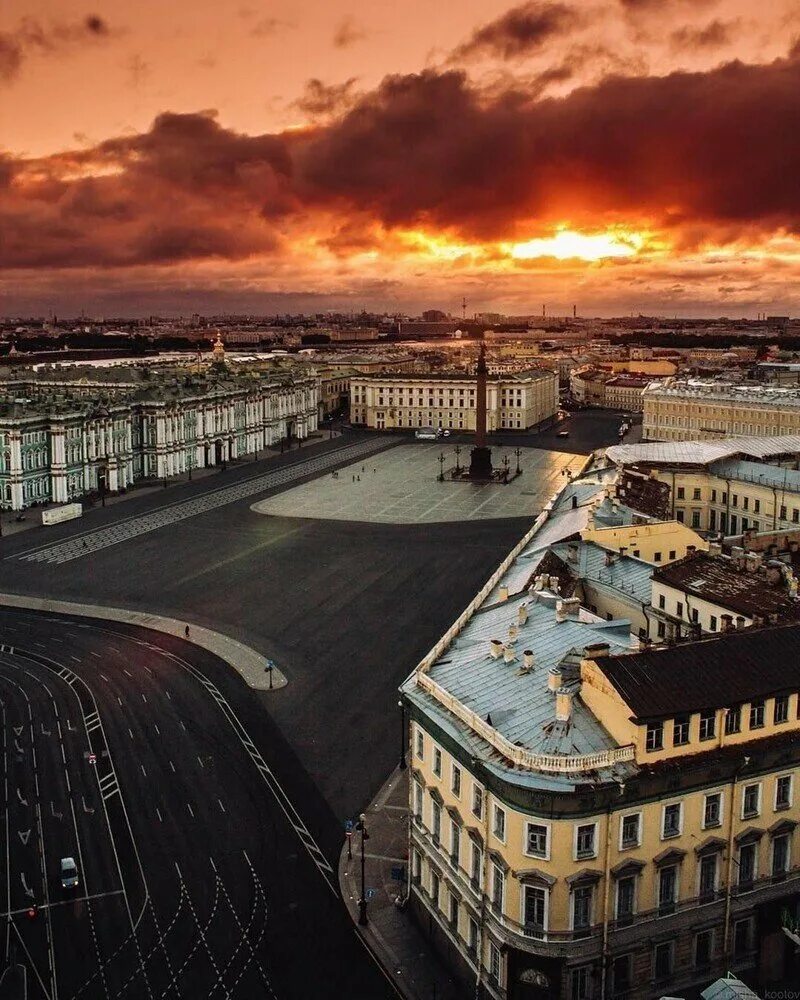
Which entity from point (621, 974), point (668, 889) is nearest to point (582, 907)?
point (621, 974)

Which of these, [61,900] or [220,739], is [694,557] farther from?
[61,900]

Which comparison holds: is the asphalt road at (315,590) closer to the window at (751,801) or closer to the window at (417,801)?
the window at (417,801)

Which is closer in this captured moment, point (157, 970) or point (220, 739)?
point (157, 970)

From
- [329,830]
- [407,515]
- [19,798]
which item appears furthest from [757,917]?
[407,515]

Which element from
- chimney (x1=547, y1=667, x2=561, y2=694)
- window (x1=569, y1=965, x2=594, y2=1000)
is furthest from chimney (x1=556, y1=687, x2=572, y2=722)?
window (x1=569, y1=965, x2=594, y2=1000)

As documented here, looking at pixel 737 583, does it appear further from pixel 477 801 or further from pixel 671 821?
pixel 477 801
